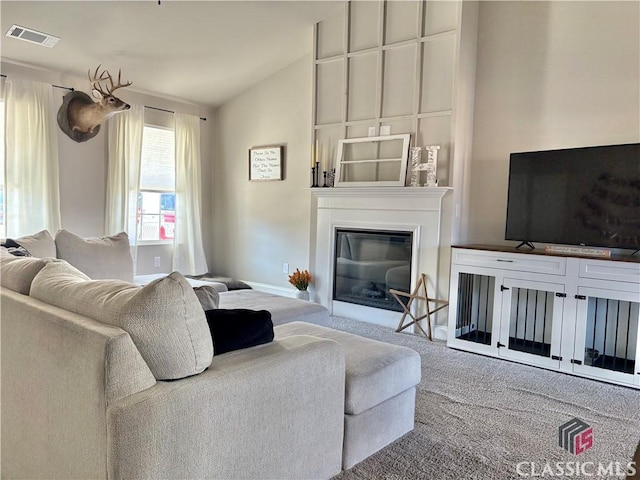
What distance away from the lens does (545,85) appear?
3822 mm

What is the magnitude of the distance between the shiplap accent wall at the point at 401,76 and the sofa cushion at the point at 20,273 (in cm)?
324

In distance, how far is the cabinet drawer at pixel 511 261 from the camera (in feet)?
10.8

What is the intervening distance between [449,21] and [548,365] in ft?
9.89

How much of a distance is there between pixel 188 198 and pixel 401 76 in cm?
320

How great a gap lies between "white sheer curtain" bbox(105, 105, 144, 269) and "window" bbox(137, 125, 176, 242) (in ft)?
0.71

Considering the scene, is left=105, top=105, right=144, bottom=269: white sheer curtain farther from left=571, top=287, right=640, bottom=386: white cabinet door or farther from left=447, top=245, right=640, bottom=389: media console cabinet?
left=571, top=287, right=640, bottom=386: white cabinet door

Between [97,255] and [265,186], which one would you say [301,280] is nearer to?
[265,186]

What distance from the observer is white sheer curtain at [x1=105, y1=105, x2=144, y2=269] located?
516 centimetres

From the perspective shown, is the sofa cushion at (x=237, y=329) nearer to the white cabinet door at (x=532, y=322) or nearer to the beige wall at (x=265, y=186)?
the white cabinet door at (x=532, y=322)

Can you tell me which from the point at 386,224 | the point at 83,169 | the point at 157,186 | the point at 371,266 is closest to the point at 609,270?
the point at 386,224

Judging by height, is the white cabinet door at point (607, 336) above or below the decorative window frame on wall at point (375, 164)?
below

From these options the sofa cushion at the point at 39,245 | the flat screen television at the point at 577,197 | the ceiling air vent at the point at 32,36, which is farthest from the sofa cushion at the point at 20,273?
the flat screen television at the point at 577,197

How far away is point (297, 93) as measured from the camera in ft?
17.8

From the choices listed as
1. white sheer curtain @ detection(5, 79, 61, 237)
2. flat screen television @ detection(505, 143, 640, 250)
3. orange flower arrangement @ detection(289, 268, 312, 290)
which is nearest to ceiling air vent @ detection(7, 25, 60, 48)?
white sheer curtain @ detection(5, 79, 61, 237)
